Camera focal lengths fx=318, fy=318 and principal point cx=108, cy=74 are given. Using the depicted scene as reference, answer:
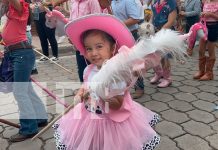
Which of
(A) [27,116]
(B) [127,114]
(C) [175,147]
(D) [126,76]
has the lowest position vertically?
(C) [175,147]

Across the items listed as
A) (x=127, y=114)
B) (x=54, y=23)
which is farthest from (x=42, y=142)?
(x=127, y=114)

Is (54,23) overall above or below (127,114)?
above

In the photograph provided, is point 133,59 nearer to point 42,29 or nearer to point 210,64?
point 210,64

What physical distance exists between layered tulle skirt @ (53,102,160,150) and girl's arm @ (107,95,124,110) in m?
0.15

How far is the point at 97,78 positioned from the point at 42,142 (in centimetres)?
196

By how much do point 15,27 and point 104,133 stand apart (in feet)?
5.67

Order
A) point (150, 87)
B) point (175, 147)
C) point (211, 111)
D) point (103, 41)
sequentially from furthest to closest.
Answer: point (150, 87) → point (211, 111) → point (175, 147) → point (103, 41)

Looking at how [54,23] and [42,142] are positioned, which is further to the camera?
[54,23]

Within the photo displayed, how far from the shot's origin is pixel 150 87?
5.08 metres

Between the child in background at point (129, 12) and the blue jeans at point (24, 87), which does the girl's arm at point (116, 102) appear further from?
the child in background at point (129, 12)

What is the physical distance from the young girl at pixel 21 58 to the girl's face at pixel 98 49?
1.36 m

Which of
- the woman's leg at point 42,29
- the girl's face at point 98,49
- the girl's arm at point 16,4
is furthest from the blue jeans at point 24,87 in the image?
the woman's leg at point 42,29

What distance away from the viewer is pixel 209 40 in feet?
17.3

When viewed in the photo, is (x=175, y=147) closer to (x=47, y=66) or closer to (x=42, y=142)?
(x=42, y=142)
